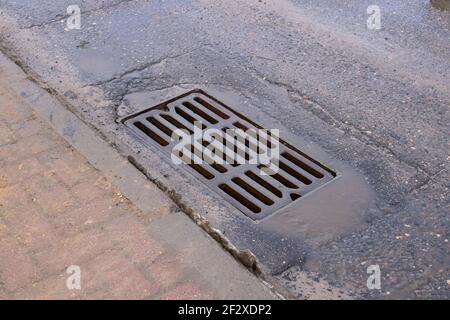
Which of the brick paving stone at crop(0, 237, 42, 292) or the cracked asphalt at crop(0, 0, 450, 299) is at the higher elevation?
the cracked asphalt at crop(0, 0, 450, 299)

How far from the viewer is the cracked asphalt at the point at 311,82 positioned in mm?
3211

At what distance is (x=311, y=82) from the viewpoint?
454cm

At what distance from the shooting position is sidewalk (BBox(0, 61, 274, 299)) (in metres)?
2.88

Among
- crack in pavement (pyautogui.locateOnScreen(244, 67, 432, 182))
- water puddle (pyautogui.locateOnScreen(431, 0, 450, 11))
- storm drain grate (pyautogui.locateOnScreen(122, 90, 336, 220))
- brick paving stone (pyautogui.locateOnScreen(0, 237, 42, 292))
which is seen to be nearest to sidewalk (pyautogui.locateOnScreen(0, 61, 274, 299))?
brick paving stone (pyautogui.locateOnScreen(0, 237, 42, 292))

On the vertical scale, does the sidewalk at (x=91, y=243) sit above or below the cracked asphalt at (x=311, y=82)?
below

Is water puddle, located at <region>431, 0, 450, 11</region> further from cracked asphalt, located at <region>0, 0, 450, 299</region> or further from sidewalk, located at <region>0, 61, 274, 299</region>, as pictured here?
sidewalk, located at <region>0, 61, 274, 299</region>

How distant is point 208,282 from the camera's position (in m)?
2.91

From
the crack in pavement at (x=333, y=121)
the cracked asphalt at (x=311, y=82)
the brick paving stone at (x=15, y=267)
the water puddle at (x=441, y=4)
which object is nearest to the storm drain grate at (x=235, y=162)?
the cracked asphalt at (x=311, y=82)

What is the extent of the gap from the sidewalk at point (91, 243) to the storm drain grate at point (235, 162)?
0.43 m

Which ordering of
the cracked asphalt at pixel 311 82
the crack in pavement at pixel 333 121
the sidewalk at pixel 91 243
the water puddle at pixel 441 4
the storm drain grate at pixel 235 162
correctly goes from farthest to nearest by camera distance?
the water puddle at pixel 441 4
the crack in pavement at pixel 333 121
the storm drain grate at pixel 235 162
the cracked asphalt at pixel 311 82
the sidewalk at pixel 91 243

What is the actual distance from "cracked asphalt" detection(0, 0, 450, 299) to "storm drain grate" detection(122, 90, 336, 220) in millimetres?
123

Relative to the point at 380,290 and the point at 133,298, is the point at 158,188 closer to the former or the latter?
the point at 133,298

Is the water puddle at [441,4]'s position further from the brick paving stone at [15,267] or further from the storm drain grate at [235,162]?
the brick paving stone at [15,267]
